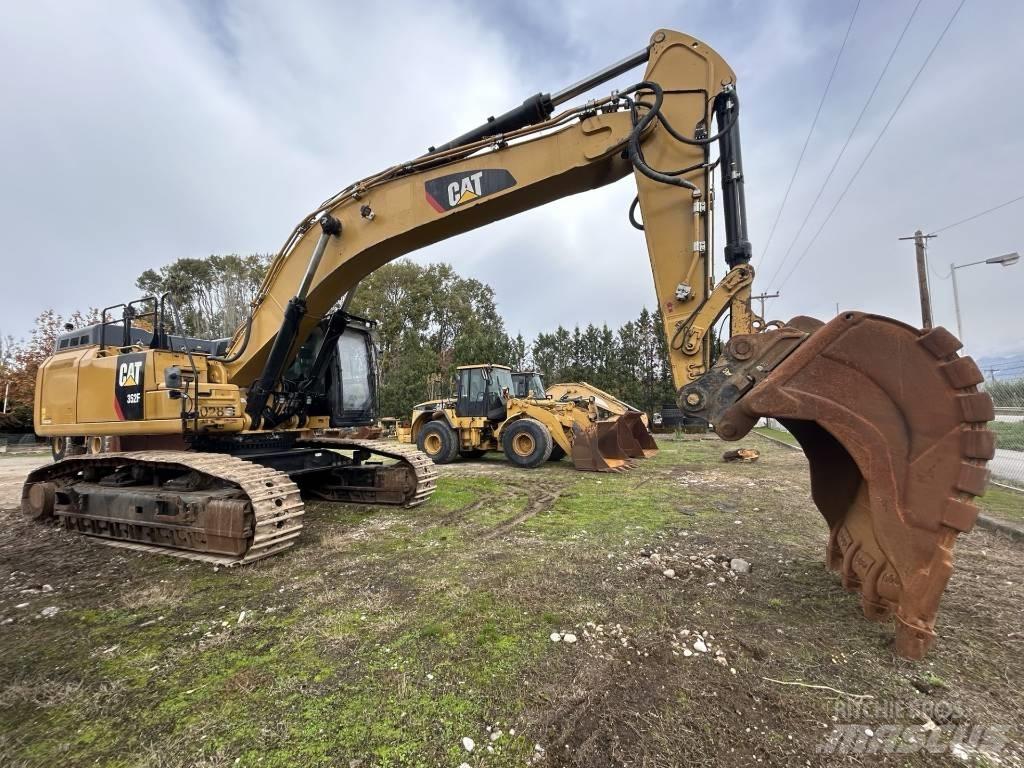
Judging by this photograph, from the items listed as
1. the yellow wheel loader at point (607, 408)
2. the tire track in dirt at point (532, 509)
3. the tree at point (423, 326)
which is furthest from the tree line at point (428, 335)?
the tire track in dirt at point (532, 509)

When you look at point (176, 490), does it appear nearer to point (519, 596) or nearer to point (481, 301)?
point (519, 596)

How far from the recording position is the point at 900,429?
2414 millimetres

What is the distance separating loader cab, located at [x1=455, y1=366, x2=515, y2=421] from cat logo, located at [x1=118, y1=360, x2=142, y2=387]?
6.96 meters

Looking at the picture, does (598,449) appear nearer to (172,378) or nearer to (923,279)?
(172,378)

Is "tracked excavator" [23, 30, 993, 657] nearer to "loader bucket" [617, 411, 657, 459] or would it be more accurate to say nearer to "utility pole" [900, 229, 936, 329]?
"loader bucket" [617, 411, 657, 459]

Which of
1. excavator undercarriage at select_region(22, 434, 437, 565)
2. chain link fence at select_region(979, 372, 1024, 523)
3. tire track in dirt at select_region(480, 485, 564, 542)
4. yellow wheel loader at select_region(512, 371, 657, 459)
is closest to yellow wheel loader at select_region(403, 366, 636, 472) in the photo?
yellow wheel loader at select_region(512, 371, 657, 459)

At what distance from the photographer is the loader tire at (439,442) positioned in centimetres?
1134

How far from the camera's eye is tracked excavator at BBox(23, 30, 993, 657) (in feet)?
7.81

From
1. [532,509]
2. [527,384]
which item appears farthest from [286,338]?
[527,384]

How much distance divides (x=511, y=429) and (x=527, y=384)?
361 cm

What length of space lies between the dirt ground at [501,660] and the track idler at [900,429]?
0.38 meters

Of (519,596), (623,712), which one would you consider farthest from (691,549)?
(623,712)

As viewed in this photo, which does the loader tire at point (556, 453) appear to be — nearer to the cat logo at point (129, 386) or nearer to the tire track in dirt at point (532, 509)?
the tire track in dirt at point (532, 509)

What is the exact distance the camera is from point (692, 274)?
376 cm
